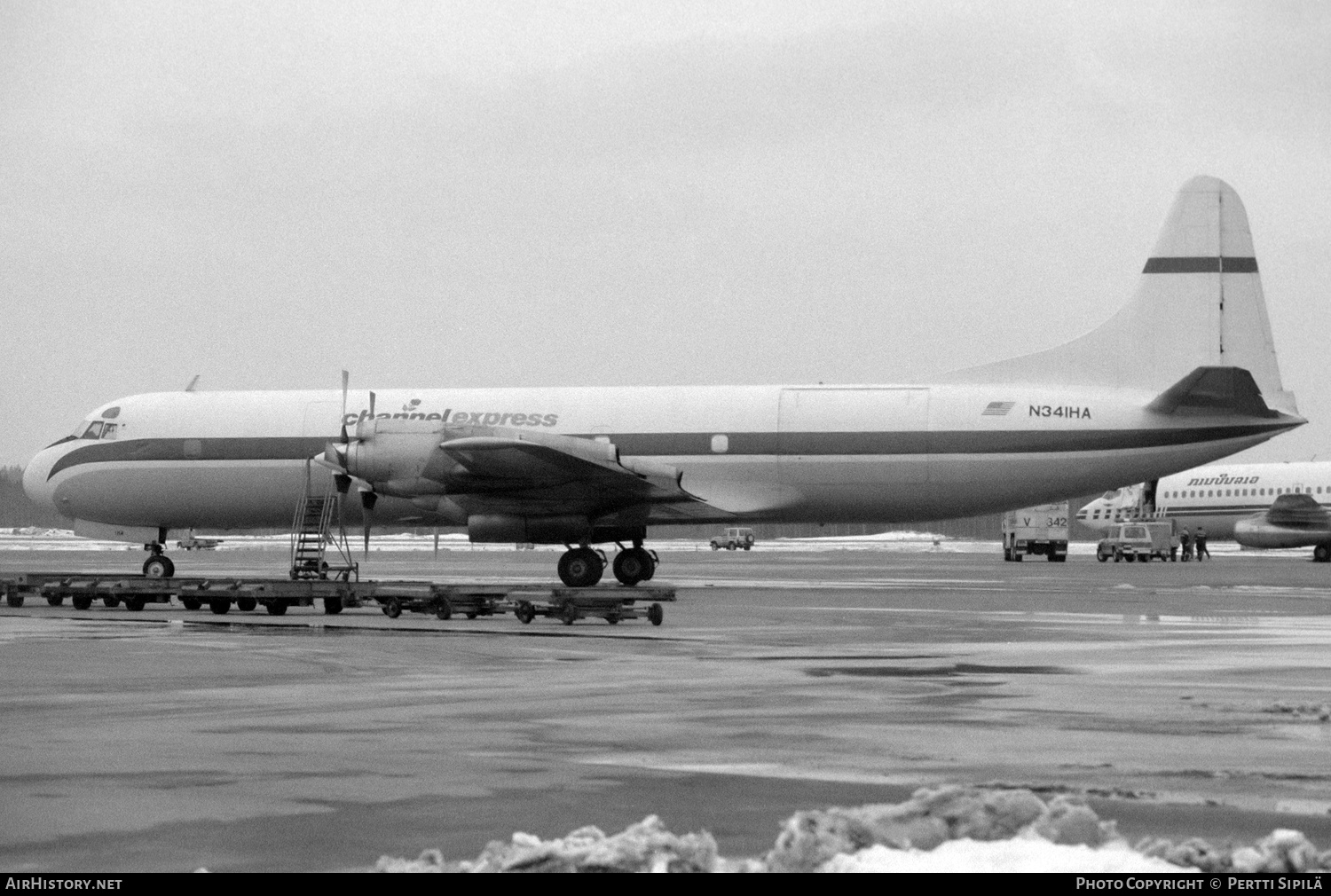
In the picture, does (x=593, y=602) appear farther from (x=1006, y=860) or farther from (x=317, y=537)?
(x=1006, y=860)

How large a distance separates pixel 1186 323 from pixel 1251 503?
1555 inches

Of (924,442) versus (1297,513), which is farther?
(1297,513)

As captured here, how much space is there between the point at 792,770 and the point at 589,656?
301 inches

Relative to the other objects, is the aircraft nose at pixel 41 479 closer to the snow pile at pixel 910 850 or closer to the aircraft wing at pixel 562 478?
the aircraft wing at pixel 562 478

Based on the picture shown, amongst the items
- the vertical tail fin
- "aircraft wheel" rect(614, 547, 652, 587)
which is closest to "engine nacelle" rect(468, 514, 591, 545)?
"aircraft wheel" rect(614, 547, 652, 587)

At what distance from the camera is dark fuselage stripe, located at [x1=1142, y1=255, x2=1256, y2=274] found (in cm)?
3375

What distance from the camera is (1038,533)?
63062 mm

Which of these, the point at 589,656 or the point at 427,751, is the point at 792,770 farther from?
the point at 589,656

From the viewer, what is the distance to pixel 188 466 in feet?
112

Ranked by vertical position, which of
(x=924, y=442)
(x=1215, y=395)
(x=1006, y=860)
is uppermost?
(x=1215, y=395)

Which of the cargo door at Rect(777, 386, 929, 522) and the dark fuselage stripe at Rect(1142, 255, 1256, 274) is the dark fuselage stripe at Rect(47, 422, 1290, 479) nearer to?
the cargo door at Rect(777, 386, 929, 522)

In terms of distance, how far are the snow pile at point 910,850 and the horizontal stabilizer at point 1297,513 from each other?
60948 mm

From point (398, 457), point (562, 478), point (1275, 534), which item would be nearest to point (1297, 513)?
point (1275, 534)

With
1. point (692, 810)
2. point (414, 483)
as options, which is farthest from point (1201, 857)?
point (414, 483)
